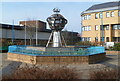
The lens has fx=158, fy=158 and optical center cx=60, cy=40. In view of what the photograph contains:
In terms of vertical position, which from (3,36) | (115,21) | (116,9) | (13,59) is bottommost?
(13,59)

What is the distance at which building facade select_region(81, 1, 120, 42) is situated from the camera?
1430 inches

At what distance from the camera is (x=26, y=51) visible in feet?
46.2

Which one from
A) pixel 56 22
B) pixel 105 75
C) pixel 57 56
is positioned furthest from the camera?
pixel 56 22

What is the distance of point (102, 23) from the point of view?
37281 mm

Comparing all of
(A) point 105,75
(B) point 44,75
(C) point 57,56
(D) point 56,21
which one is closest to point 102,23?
(D) point 56,21

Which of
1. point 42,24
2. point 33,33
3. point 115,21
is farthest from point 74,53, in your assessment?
point 42,24

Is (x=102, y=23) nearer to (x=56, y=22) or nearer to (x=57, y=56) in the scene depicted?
(x=56, y=22)

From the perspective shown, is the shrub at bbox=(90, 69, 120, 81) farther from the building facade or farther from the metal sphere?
the building facade

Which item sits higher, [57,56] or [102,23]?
[102,23]

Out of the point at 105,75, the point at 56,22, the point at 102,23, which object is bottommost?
the point at 105,75

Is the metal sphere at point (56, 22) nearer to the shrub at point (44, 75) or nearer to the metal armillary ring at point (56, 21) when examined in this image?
the metal armillary ring at point (56, 21)

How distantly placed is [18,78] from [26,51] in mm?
8032

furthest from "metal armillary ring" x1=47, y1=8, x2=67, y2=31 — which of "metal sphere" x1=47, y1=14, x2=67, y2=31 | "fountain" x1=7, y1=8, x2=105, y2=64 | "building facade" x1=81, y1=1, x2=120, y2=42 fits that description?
"building facade" x1=81, y1=1, x2=120, y2=42

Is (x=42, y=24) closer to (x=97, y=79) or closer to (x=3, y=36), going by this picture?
(x=3, y=36)
